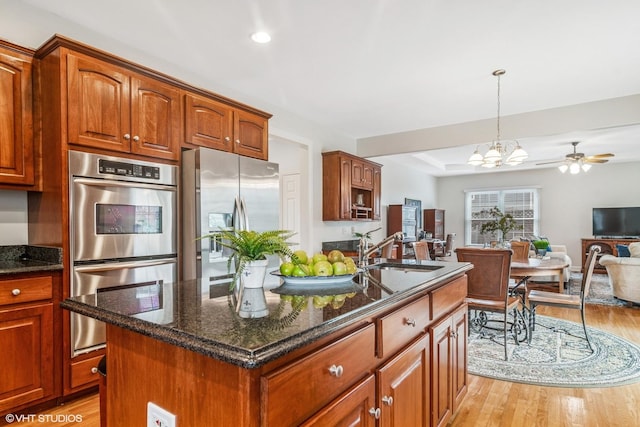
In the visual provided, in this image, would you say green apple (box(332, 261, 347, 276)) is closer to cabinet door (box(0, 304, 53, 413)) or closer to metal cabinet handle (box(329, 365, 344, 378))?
metal cabinet handle (box(329, 365, 344, 378))

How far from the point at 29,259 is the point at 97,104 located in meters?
1.10

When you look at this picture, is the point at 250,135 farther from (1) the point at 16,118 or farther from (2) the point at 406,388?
(2) the point at 406,388

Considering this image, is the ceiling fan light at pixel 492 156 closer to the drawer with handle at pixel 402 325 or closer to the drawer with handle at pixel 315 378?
the drawer with handle at pixel 402 325

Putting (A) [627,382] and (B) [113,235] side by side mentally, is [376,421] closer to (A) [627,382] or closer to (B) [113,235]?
(B) [113,235]

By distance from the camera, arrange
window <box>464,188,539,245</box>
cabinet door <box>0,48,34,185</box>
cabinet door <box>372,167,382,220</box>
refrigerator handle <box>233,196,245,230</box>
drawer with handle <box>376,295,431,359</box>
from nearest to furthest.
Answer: drawer with handle <box>376,295,431,359</box>, cabinet door <box>0,48,34,185</box>, refrigerator handle <box>233,196,245,230</box>, cabinet door <box>372,167,382,220</box>, window <box>464,188,539,245</box>

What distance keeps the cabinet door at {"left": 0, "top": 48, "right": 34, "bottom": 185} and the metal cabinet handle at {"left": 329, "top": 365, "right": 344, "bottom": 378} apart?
92.6 inches

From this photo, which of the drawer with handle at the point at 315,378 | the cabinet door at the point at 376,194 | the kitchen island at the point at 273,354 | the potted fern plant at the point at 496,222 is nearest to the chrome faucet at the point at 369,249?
the kitchen island at the point at 273,354

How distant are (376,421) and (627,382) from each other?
2.70 m

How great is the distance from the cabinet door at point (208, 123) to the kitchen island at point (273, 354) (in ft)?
5.88

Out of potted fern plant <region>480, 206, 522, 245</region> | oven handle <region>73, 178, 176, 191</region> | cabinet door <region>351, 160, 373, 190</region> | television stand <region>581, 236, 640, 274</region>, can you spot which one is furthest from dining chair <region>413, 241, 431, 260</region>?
television stand <region>581, 236, 640, 274</region>

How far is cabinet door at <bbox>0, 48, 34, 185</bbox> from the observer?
223 centimetres

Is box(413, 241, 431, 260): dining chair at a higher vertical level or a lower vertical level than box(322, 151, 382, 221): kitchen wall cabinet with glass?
lower

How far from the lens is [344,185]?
5.25 meters

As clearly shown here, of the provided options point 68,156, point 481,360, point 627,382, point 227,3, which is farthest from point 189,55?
point 627,382
